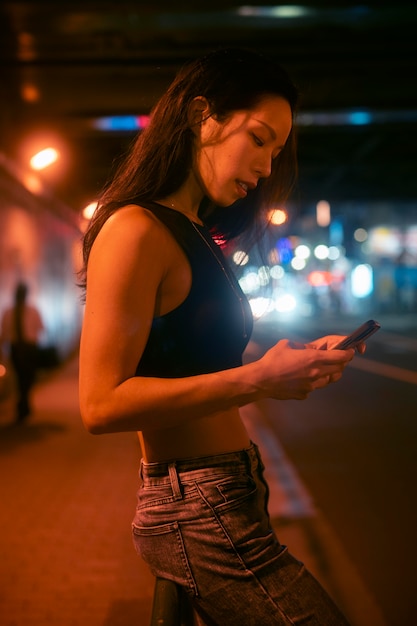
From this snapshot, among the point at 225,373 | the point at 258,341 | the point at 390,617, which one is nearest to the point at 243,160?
the point at 225,373

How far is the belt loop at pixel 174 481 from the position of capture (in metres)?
1.43

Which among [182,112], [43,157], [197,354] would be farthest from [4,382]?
[197,354]

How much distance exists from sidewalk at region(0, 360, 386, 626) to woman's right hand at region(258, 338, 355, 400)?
2.78 metres

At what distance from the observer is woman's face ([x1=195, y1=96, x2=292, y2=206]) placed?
5.16 feet

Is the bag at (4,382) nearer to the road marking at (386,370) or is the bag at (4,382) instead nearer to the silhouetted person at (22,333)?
the silhouetted person at (22,333)

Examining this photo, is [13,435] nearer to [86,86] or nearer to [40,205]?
[86,86]

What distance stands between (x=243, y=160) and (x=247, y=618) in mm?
968

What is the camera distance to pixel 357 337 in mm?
1534

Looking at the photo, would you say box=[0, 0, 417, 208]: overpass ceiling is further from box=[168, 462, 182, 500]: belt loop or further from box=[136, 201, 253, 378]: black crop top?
box=[168, 462, 182, 500]: belt loop

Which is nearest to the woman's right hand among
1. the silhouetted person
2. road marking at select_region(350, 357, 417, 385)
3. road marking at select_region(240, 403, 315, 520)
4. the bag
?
road marking at select_region(240, 403, 315, 520)

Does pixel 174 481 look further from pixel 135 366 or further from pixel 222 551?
pixel 135 366

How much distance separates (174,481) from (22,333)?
9.64 m

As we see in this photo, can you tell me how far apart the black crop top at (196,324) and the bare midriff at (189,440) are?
4.9 inches

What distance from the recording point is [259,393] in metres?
1.31
